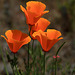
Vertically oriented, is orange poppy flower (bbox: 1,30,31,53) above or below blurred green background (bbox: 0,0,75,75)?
above

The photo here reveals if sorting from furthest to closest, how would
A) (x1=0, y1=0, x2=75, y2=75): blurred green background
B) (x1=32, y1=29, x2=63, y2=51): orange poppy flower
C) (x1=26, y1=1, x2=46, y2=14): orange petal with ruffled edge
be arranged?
(x1=0, y1=0, x2=75, y2=75): blurred green background < (x1=26, y1=1, x2=46, y2=14): orange petal with ruffled edge < (x1=32, y1=29, x2=63, y2=51): orange poppy flower

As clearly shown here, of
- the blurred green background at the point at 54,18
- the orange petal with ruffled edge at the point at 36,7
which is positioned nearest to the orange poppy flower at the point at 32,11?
the orange petal with ruffled edge at the point at 36,7

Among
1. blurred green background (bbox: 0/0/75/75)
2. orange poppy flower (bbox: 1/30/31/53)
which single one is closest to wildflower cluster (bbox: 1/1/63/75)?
orange poppy flower (bbox: 1/30/31/53)

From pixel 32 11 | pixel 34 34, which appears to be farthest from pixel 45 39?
pixel 32 11

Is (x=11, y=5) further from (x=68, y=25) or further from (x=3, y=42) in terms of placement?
(x=68, y=25)

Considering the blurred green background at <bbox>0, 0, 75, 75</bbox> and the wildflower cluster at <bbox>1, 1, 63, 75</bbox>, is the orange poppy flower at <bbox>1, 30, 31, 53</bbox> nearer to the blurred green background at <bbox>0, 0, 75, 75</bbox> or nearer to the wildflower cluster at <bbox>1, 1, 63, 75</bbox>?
the wildflower cluster at <bbox>1, 1, 63, 75</bbox>

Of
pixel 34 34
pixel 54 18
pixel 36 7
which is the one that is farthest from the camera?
pixel 54 18

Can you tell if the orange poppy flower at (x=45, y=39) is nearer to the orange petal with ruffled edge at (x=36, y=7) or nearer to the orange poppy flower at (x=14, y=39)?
the orange poppy flower at (x=14, y=39)

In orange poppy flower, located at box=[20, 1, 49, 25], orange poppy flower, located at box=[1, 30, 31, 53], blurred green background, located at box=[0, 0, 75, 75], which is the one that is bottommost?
blurred green background, located at box=[0, 0, 75, 75]

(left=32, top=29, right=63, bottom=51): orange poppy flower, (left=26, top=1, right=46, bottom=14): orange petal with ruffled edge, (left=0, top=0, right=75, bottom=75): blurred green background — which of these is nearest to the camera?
(left=32, top=29, right=63, bottom=51): orange poppy flower

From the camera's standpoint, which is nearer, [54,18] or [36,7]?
[36,7]

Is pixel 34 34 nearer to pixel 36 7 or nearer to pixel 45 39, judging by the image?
pixel 45 39
